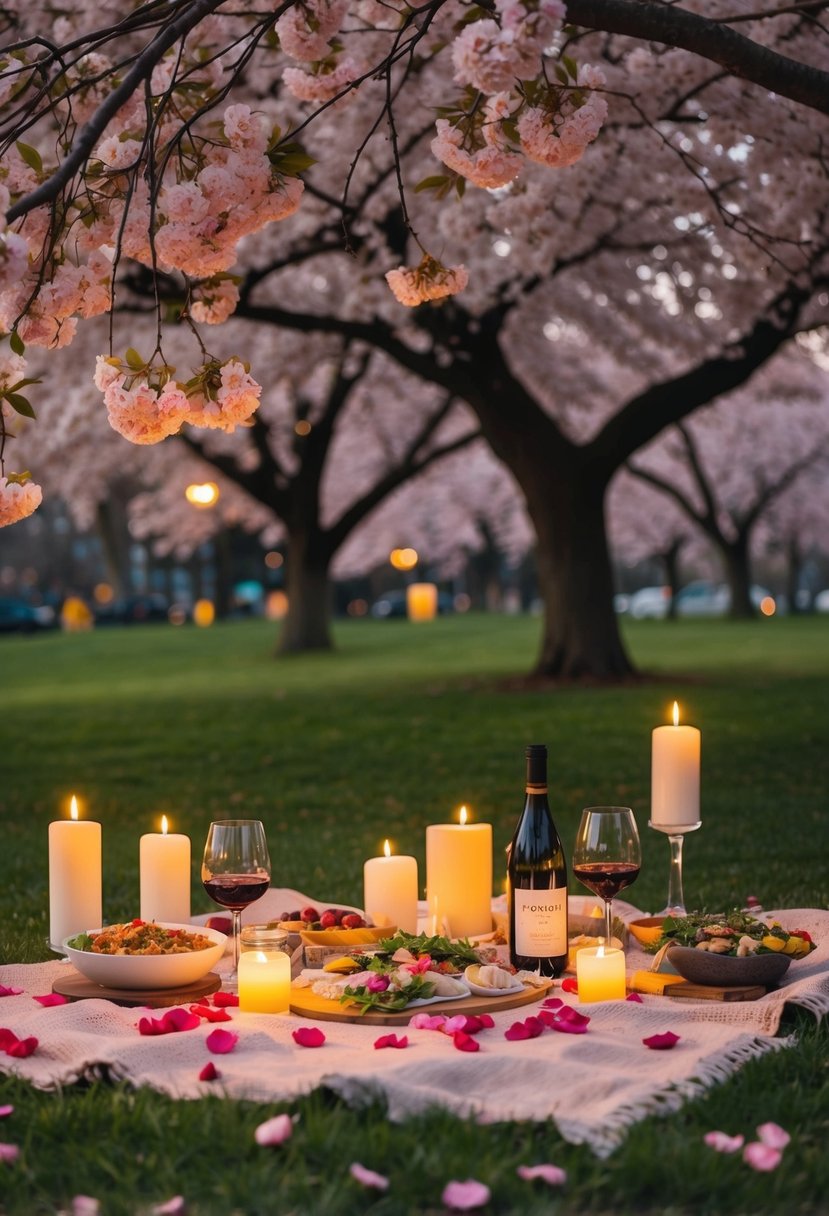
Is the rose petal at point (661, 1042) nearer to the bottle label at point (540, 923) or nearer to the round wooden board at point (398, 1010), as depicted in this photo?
the round wooden board at point (398, 1010)

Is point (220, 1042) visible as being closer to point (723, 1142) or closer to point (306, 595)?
point (723, 1142)

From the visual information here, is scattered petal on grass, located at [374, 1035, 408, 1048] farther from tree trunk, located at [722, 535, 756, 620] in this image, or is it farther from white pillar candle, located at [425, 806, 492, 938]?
tree trunk, located at [722, 535, 756, 620]

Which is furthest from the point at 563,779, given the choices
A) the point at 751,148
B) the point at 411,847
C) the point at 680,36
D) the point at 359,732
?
the point at 680,36

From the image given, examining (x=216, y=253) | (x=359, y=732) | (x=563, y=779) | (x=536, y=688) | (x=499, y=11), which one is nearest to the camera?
(x=499, y=11)

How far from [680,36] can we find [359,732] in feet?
33.8

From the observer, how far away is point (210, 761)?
1315cm

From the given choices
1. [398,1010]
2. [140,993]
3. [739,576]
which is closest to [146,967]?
[140,993]

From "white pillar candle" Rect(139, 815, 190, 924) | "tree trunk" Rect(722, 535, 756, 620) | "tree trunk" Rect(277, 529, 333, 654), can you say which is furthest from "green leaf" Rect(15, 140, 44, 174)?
"tree trunk" Rect(722, 535, 756, 620)

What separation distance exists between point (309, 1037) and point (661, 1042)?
911 millimetres

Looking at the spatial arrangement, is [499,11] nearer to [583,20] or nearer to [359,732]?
[583,20]

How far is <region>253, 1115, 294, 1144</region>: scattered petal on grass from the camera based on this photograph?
11.0 feet

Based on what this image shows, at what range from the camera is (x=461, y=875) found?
193 inches

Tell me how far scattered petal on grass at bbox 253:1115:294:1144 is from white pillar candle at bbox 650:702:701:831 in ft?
5.87

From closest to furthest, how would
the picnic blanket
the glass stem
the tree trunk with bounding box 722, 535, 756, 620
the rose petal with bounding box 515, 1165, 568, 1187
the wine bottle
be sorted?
the rose petal with bounding box 515, 1165, 568, 1187
the picnic blanket
the wine bottle
the glass stem
the tree trunk with bounding box 722, 535, 756, 620
